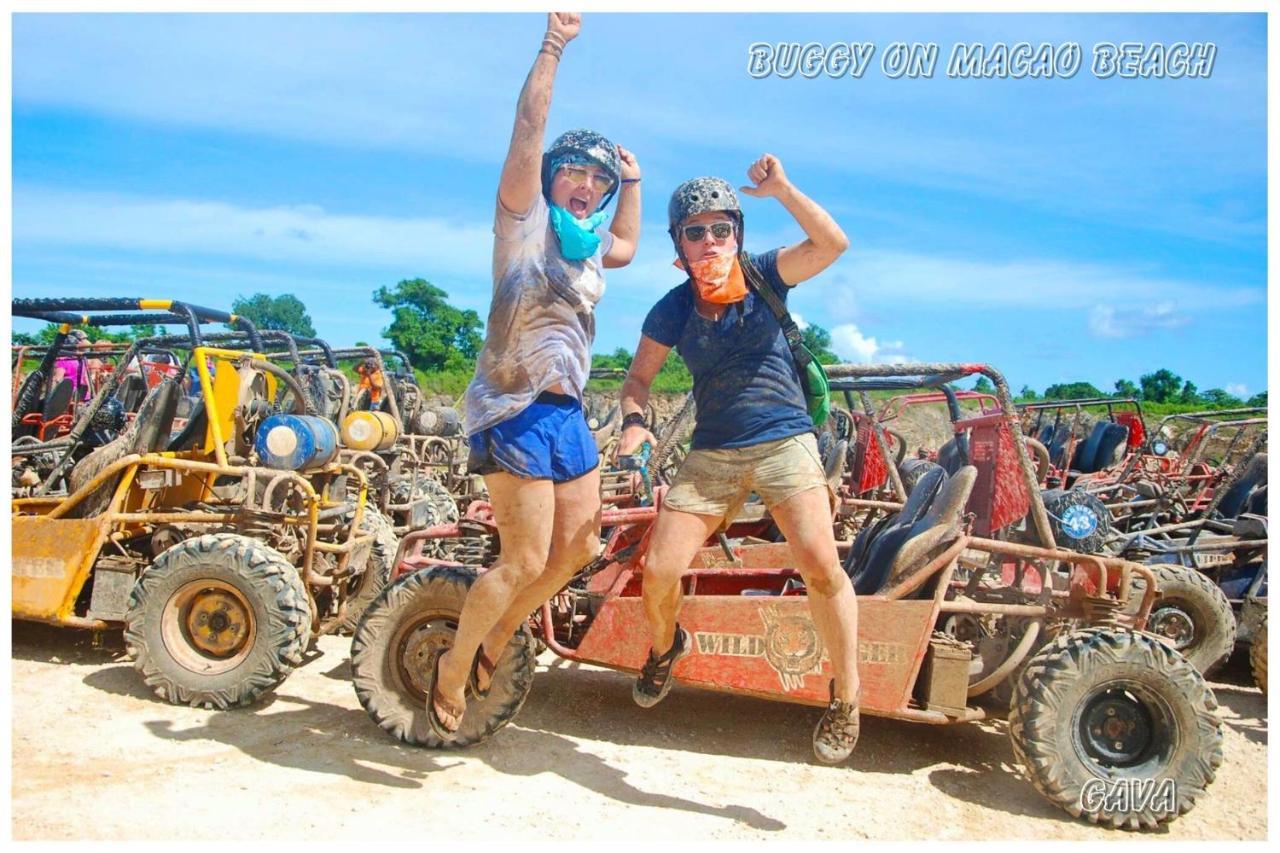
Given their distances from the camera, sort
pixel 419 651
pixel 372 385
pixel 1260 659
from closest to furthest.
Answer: pixel 419 651
pixel 1260 659
pixel 372 385

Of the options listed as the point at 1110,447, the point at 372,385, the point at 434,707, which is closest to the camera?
the point at 434,707

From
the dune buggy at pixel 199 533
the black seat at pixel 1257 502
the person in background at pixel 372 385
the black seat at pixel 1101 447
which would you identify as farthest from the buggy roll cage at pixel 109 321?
the black seat at pixel 1101 447

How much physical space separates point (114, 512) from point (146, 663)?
828 mm

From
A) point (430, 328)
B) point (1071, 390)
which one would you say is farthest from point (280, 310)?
point (1071, 390)

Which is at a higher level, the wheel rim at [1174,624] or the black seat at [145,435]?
the black seat at [145,435]

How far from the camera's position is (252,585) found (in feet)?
14.8

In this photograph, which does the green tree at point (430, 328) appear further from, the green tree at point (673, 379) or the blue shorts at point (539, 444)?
the blue shorts at point (539, 444)

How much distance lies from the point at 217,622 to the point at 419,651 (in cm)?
116

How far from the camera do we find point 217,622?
4645 millimetres

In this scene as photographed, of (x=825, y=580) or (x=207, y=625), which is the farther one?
(x=207, y=625)

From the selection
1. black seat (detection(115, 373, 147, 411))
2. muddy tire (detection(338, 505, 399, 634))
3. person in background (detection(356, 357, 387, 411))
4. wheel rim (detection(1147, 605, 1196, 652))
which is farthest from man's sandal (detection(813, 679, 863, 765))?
black seat (detection(115, 373, 147, 411))

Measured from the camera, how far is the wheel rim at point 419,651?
4062mm

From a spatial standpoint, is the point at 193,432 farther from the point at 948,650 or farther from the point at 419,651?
the point at 948,650

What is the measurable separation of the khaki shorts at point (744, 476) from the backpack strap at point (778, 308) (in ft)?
0.91
